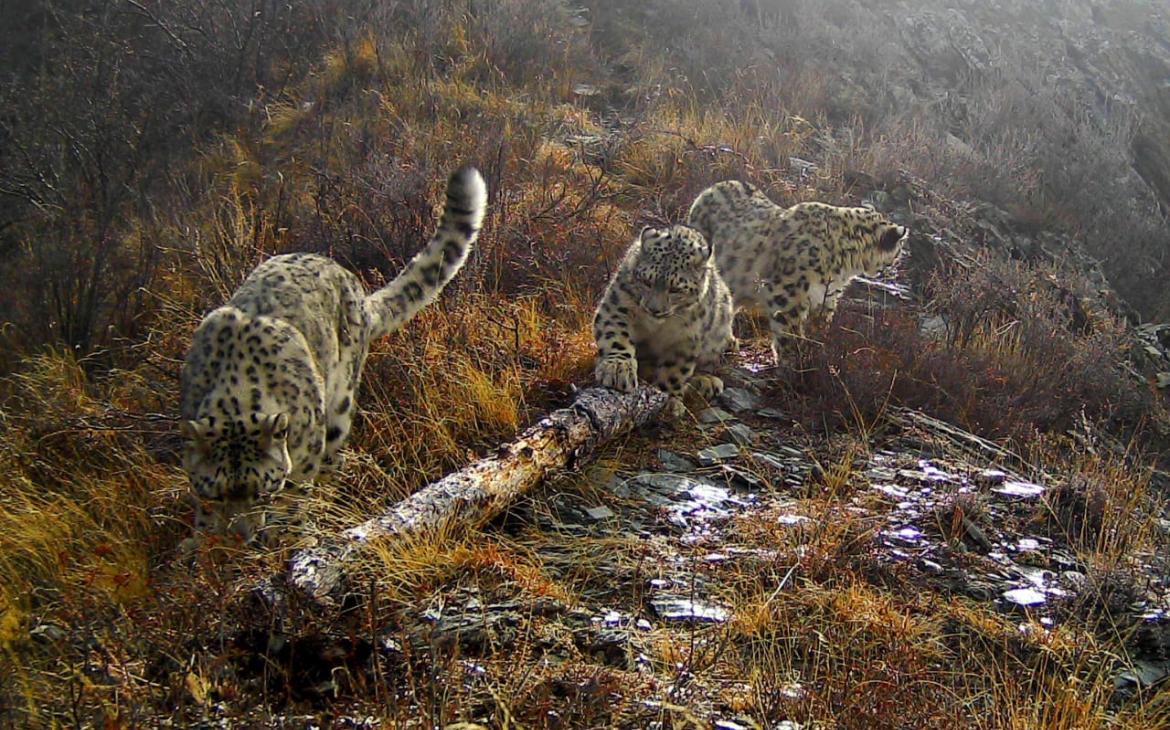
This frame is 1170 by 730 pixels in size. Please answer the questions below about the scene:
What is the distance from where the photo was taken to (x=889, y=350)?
929cm

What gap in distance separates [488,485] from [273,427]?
1208 mm

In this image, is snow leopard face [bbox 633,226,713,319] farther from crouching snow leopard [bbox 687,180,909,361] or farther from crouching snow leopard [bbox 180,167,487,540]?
crouching snow leopard [bbox 687,180,909,361]

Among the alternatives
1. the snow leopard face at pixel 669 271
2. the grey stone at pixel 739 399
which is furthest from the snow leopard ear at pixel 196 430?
the grey stone at pixel 739 399

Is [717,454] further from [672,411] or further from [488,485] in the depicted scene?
[488,485]

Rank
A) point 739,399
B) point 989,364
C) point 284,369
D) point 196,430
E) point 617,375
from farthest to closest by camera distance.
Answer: point 989,364 < point 739,399 < point 617,375 < point 284,369 < point 196,430

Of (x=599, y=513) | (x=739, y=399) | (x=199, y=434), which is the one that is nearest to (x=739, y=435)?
(x=739, y=399)

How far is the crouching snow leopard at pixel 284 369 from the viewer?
504 centimetres

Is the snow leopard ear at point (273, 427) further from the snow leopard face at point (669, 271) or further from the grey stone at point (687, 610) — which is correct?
the snow leopard face at point (669, 271)

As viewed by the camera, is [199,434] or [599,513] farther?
[599,513]

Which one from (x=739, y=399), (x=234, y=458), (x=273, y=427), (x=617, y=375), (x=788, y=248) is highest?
(x=273, y=427)

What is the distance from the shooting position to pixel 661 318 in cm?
781

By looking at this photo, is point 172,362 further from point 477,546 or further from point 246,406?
point 477,546

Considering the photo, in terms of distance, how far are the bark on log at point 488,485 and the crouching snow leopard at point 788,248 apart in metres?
2.74

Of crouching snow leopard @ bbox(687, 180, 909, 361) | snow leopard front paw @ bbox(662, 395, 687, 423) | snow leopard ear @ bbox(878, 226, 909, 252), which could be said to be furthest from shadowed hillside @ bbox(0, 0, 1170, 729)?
snow leopard ear @ bbox(878, 226, 909, 252)
